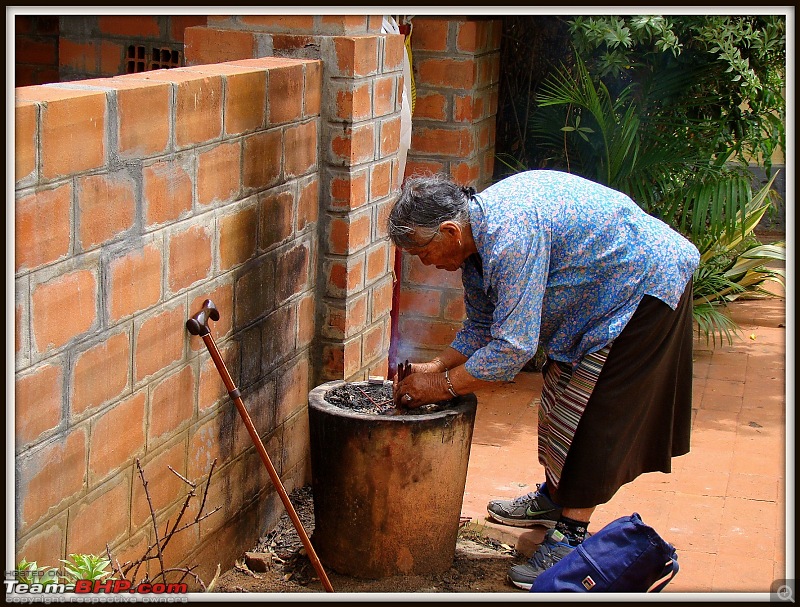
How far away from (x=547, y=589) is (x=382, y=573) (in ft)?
2.16

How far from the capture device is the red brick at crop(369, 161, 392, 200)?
182 inches

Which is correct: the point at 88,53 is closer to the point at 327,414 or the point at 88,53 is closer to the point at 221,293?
the point at 221,293

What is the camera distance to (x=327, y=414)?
3807 mm

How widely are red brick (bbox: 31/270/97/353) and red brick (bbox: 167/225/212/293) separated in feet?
1.48

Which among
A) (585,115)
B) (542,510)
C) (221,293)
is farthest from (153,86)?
(585,115)

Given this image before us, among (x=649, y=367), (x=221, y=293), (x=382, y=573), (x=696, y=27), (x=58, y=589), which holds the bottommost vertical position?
(x=382, y=573)

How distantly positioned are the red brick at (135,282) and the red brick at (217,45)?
1.39m

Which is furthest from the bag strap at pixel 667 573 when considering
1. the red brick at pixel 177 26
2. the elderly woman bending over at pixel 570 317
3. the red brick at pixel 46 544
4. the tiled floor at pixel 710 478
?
the red brick at pixel 177 26

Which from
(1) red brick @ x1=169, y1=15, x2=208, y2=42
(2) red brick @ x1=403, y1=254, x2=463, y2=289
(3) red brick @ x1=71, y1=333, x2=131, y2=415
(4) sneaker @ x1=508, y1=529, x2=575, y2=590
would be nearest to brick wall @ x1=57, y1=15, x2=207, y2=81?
(1) red brick @ x1=169, y1=15, x2=208, y2=42

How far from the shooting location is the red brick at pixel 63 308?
273 centimetres

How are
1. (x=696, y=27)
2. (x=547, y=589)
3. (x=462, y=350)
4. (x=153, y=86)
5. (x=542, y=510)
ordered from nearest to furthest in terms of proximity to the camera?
1. (x=153, y=86)
2. (x=547, y=589)
3. (x=462, y=350)
4. (x=542, y=510)
5. (x=696, y=27)

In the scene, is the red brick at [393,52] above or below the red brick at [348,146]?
above

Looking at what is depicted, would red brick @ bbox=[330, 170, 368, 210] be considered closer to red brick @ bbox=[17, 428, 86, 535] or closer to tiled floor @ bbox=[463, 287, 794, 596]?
tiled floor @ bbox=[463, 287, 794, 596]

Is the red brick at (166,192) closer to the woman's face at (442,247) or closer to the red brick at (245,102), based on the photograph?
the red brick at (245,102)
